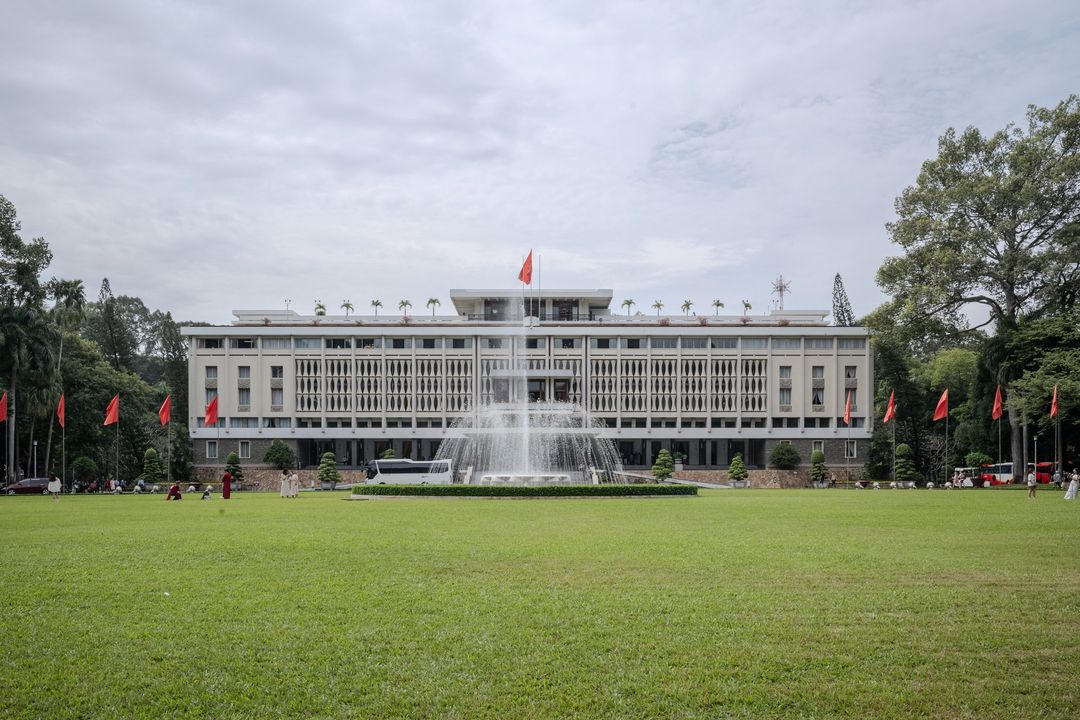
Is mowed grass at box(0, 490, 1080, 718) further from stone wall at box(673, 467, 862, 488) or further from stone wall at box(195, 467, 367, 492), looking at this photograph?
stone wall at box(195, 467, 367, 492)

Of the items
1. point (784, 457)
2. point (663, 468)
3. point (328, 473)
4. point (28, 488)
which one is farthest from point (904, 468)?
point (28, 488)

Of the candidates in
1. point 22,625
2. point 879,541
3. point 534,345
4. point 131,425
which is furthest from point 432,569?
point 534,345

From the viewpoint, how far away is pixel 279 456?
7081 centimetres

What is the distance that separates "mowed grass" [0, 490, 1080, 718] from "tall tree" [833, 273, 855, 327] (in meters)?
71.5

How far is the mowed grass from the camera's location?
25.1ft

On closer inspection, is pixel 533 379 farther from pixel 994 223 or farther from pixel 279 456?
pixel 994 223

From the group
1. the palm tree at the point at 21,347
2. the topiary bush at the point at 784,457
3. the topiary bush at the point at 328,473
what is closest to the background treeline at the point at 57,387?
the palm tree at the point at 21,347

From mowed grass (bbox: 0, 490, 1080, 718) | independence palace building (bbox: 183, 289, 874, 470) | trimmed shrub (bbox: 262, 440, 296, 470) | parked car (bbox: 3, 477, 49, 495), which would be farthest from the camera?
independence palace building (bbox: 183, 289, 874, 470)

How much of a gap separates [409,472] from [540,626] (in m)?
49.3

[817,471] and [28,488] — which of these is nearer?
[28,488]

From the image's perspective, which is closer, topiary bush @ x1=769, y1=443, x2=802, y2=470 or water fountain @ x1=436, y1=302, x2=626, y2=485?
water fountain @ x1=436, y1=302, x2=626, y2=485

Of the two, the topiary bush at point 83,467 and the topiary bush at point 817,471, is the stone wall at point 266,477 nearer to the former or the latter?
the topiary bush at point 83,467

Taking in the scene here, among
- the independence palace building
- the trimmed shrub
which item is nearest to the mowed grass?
the trimmed shrub

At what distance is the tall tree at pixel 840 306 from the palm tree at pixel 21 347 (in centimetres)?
6822
